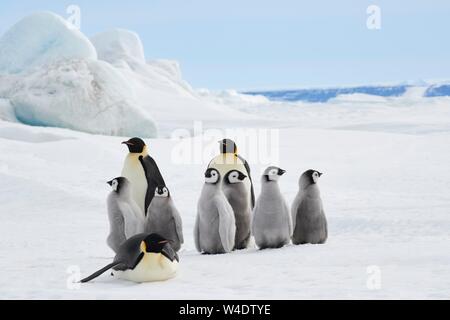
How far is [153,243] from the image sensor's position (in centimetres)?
400

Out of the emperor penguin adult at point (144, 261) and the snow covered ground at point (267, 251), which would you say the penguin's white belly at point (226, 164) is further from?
the emperor penguin adult at point (144, 261)

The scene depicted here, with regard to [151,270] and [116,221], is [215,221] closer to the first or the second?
[116,221]

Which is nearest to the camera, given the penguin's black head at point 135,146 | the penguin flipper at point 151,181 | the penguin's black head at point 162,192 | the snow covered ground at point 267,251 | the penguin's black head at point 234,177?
the snow covered ground at point 267,251

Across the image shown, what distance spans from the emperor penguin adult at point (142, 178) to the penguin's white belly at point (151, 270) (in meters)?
1.84

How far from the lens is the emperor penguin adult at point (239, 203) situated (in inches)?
222

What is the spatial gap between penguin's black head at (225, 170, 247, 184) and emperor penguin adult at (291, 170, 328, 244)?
1.57 feet

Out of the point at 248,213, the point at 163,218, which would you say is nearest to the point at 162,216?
the point at 163,218

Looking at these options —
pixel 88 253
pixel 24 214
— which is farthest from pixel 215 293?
pixel 24 214

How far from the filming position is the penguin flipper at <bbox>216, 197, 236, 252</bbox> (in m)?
5.21

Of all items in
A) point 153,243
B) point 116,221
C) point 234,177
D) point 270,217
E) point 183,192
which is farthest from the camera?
point 183,192

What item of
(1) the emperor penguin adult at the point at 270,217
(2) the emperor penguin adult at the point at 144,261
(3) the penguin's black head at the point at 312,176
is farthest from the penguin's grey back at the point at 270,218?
(2) the emperor penguin adult at the point at 144,261

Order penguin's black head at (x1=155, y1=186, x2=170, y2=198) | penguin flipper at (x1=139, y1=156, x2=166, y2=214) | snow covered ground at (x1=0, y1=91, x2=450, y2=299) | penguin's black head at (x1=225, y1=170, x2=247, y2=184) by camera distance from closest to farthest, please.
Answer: snow covered ground at (x1=0, y1=91, x2=450, y2=299) < penguin's black head at (x1=155, y1=186, x2=170, y2=198) < penguin's black head at (x1=225, y1=170, x2=247, y2=184) < penguin flipper at (x1=139, y1=156, x2=166, y2=214)

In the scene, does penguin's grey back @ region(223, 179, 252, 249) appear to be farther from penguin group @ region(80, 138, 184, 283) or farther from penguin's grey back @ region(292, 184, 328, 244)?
penguin group @ region(80, 138, 184, 283)

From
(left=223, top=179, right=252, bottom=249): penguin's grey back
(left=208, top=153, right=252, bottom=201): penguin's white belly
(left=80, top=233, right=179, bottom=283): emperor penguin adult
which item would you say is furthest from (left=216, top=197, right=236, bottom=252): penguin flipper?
(left=80, top=233, right=179, bottom=283): emperor penguin adult
